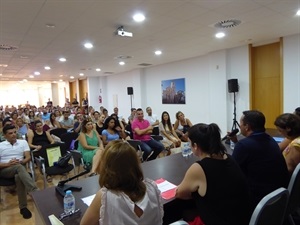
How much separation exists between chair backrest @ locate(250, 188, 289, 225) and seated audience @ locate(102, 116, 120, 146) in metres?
3.25

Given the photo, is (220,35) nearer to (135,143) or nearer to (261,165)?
(135,143)

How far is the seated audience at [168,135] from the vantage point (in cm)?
521

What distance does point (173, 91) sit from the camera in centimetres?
966

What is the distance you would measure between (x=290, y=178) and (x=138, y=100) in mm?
9688

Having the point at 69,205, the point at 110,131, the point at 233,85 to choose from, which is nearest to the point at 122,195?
the point at 69,205

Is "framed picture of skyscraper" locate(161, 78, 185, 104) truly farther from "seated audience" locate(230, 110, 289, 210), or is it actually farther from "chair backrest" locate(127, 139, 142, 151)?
"seated audience" locate(230, 110, 289, 210)

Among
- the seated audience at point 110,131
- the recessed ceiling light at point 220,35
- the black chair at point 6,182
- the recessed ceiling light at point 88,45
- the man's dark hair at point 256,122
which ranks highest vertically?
the recessed ceiling light at point 88,45

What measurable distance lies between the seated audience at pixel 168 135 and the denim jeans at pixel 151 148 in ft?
1.38

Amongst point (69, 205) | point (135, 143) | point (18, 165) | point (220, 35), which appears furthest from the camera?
point (220, 35)

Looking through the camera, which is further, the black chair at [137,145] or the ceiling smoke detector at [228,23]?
the ceiling smoke detector at [228,23]

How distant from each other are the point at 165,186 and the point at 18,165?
2401 mm

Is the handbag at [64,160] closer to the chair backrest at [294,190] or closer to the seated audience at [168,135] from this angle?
the seated audience at [168,135]

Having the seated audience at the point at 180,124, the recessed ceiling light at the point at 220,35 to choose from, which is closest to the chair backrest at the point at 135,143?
the seated audience at the point at 180,124

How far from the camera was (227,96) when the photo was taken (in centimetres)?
737
